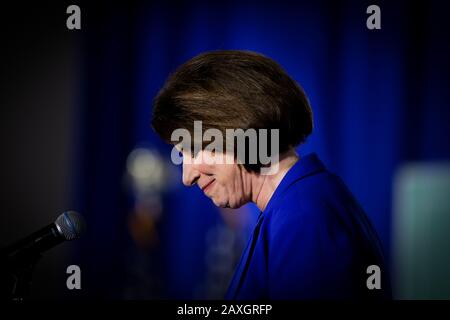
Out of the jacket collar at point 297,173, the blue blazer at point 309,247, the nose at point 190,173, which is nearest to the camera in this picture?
the blue blazer at point 309,247

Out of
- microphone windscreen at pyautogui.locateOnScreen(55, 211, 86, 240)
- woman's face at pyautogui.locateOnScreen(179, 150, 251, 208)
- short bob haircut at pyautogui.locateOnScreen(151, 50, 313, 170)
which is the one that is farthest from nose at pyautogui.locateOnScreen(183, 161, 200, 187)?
microphone windscreen at pyautogui.locateOnScreen(55, 211, 86, 240)

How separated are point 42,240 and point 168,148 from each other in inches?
55.3

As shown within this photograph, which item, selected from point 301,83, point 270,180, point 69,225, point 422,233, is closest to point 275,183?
point 270,180

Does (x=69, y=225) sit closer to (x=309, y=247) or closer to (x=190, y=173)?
(x=190, y=173)

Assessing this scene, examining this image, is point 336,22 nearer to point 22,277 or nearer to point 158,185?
point 158,185

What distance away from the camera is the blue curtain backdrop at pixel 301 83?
83.6 inches

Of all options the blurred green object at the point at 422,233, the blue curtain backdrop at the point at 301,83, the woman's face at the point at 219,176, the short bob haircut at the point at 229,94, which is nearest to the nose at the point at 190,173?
the woman's face at the point at 219,176

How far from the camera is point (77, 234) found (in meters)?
0.84

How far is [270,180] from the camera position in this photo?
0.92 m

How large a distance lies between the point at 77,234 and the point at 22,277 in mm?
108

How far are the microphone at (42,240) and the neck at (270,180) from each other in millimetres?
335

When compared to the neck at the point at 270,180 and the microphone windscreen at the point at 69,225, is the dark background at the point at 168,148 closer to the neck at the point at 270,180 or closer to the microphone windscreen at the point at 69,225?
the neck at the point at 270,180

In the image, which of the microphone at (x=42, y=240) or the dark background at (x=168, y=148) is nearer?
the microphone at (x=42, y=240)
